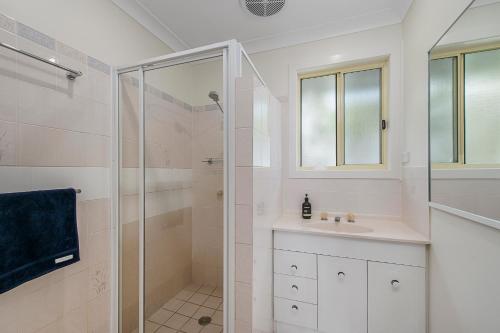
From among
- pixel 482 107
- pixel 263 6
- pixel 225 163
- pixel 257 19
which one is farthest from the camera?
pixel 257 19

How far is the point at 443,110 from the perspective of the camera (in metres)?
1.09

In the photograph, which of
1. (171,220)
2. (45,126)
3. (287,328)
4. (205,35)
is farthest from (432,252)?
(205,35)

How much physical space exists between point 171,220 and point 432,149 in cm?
172

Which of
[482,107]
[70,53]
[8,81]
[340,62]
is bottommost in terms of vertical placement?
[482,107]

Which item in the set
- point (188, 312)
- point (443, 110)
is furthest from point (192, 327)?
point (443, 110)

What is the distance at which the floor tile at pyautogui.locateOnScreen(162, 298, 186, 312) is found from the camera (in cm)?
137

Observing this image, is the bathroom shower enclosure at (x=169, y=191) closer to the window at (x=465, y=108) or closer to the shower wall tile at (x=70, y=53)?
the shower wall tile at (x=70, y=53)

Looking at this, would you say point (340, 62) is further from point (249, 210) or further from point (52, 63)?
point (52, 63)

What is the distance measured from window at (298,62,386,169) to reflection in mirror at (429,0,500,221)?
2.15 feet

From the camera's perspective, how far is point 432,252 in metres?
1.21

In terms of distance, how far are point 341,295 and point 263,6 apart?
2162mm

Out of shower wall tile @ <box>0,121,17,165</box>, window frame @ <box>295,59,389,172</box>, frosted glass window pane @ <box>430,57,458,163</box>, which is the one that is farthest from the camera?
window frame @ <box>295,59,389,172</box>

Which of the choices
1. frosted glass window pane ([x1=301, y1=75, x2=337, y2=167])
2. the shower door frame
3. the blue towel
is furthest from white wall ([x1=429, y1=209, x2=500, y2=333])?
the blue towel

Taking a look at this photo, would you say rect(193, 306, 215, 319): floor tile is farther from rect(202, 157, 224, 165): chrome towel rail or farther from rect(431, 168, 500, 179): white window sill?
rect(431, 168, 500, 179): white window sill
